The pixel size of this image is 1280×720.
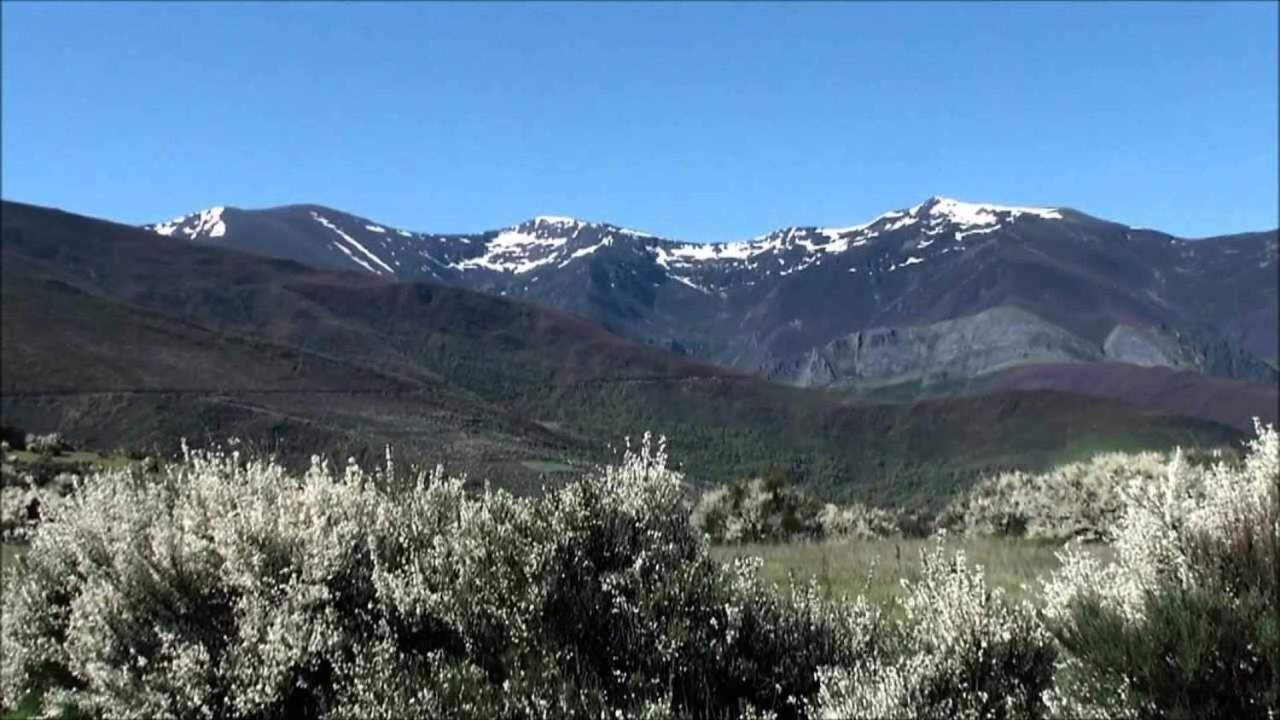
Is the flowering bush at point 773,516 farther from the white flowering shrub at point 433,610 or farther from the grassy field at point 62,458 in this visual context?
the grassy field at point 62,458

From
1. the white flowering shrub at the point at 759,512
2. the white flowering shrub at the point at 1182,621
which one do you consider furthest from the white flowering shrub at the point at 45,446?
the white flowering shrub at the point at 1182,621

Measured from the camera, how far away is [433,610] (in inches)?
244

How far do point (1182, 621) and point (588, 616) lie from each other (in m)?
2.97

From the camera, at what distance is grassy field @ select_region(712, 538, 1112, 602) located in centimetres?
1005

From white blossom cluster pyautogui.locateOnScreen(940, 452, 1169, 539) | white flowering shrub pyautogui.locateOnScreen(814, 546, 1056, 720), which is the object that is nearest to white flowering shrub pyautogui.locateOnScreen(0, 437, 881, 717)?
→ white flowering shrub pyautogui.locateOnScreen(814, 546, 1056, 720)

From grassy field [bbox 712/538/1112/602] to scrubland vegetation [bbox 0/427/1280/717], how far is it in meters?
1.51

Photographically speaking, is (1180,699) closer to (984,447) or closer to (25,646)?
(25,646)

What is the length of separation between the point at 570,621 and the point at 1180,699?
9.86 feet

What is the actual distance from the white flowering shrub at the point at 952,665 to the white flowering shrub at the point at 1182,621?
8.7 inches

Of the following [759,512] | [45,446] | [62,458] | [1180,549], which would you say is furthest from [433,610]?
[45,446]

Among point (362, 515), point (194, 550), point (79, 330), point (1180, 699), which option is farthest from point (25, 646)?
point (79, 330)

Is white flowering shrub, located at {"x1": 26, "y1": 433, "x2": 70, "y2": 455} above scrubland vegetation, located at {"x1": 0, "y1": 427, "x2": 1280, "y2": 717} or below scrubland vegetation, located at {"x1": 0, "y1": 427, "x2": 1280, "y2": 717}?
below

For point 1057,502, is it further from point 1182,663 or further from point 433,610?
point 433,610

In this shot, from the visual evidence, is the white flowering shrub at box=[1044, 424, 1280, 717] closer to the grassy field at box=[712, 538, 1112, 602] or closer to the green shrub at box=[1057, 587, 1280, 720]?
the green shrub at box=[1057, 587, 1280, 720]
